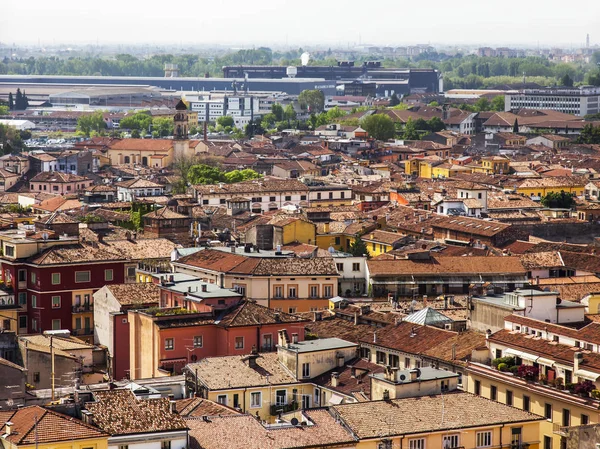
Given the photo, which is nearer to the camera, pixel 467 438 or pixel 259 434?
pixel 259 434

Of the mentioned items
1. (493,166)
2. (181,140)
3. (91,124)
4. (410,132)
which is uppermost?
(493,166)

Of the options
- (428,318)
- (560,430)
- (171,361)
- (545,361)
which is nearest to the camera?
(560,430)

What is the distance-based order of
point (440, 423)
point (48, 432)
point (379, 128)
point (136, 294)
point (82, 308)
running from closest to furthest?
point (48, 432) < point (440, 423) < point (136, 294) < point (82, 308) < point (379, 128)

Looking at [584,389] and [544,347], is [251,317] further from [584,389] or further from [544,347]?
[584,389]

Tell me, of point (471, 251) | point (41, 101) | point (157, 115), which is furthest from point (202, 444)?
point (41, 101)

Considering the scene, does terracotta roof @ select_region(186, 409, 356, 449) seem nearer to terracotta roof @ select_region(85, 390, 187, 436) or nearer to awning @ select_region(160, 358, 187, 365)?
terracotta roof @ select_region(85, 390, 187, 436)

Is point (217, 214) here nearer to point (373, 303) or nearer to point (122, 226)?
point (122, 226)

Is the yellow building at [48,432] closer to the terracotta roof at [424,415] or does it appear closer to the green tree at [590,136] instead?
the terracotta roof at [424,415]

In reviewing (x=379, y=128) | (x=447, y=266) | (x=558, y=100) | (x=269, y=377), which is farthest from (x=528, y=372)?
(x=558, y=100)
